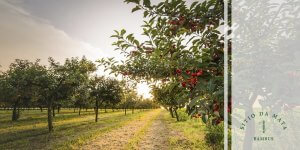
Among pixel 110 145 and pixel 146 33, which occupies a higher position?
pixel 146 33

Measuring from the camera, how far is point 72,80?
54.1 ft

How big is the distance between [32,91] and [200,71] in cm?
1659

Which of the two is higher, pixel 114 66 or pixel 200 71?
pixel 114 66

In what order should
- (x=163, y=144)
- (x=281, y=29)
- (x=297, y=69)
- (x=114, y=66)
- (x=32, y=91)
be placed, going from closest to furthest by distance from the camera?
1. (x=297, y=69)
2. (x=281, y=29)
3. (x=114, y=66)
4. (x=163, y=144)
5. (x=32, y=91)

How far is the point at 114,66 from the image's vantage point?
475 centimetres

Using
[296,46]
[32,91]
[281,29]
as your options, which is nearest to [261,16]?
[281,29]

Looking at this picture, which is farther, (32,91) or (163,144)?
(32,91)

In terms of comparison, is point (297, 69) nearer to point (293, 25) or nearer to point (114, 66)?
point (293, 25)

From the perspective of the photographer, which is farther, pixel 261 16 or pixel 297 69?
pixel 261 16

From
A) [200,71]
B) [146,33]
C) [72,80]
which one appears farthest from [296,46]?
[72,80]

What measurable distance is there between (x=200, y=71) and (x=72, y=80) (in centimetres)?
1540

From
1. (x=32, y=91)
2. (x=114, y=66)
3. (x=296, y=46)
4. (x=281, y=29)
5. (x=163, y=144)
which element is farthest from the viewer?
(x=32, y=91)

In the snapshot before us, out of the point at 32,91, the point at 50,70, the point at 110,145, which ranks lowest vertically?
the point at 110,145

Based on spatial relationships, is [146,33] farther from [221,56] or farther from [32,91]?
[32,91]
